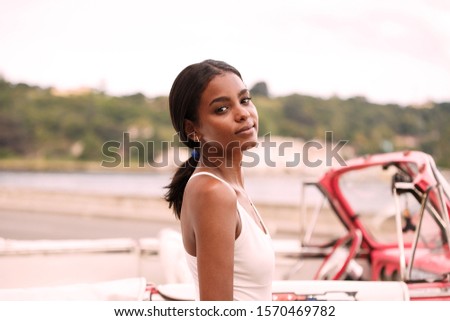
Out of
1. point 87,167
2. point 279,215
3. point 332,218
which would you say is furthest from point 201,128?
point 87,167

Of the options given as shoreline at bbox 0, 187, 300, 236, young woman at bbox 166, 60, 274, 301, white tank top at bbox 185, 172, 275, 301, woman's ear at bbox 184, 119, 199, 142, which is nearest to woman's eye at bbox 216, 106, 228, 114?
young woman at bbox 166, 60, 274, 301

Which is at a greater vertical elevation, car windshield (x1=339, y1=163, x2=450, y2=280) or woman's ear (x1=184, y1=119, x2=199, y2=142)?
woman's ear (x1=184, y1=119, x2=199, y2=142)

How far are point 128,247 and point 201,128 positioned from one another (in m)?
2.92

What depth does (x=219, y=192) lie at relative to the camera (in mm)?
1391

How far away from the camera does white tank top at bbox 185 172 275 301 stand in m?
1.49

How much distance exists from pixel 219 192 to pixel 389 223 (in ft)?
12.5

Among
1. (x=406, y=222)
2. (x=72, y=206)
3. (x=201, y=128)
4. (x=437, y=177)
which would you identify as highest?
(x=201, y=128)

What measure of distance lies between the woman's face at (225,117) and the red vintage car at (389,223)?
1728mm

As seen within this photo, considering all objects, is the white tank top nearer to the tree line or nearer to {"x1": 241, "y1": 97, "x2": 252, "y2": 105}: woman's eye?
{"x1": 241, "y1": 97, "x2": 252, "y2": 105}: woman's eye

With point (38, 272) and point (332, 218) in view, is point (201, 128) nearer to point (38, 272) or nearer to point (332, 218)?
point (38, 272)

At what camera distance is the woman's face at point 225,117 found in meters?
1.58

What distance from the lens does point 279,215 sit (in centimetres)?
1092

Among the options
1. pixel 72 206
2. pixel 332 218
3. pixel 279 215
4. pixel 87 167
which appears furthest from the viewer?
pixel 87 167

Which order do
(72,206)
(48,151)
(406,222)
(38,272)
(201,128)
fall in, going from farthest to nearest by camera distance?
(48,151) → (72,206) → (38,272) → (406,222) → (201,128)
